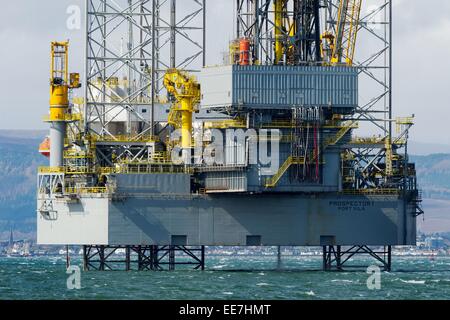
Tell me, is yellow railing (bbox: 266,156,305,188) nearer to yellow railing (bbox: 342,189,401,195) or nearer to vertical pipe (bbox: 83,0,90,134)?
yellow railing (bbox: 342,189,401,195)

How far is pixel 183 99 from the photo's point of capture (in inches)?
3831

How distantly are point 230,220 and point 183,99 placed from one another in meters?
7.69

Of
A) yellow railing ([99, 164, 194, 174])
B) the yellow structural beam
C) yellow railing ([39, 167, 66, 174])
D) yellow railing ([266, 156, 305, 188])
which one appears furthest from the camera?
yellow railing ([39, 167, 66, 174])

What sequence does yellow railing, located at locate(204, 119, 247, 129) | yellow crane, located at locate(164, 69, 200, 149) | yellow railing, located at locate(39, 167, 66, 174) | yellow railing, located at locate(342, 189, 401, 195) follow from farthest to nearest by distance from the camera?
yellow railing, located at locate(39, 167, 66, 174) → yellow crane, located at locate(164, 69, 200, 149) → yellow railing, located at locate(342, 189, 401, 195) → yellow railing, located at locate(204, 119, 247, 129)

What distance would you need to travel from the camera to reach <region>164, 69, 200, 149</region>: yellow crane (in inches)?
3809

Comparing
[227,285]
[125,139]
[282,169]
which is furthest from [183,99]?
[227,285]

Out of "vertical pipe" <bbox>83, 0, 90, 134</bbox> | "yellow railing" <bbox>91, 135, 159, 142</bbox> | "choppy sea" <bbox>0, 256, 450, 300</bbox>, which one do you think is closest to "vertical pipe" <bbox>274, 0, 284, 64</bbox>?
"yellow railing" <bbox>91, 135, 159, 142</bbox>

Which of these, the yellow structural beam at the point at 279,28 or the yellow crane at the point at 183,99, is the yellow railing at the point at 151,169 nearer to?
the yellow crane at the point at 183,99

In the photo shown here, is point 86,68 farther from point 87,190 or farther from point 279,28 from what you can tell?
point 279,28

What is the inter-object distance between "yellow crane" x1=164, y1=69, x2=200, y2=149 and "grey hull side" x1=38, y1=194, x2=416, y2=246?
4168mm

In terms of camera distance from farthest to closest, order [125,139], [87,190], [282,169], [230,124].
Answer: [125,139] < [87,190] < [230,124] < [282,169]

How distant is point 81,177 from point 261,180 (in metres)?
11.1

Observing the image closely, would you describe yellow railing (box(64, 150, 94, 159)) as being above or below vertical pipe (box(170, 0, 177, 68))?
below

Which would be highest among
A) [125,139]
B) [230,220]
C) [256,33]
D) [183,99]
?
[256,33]
